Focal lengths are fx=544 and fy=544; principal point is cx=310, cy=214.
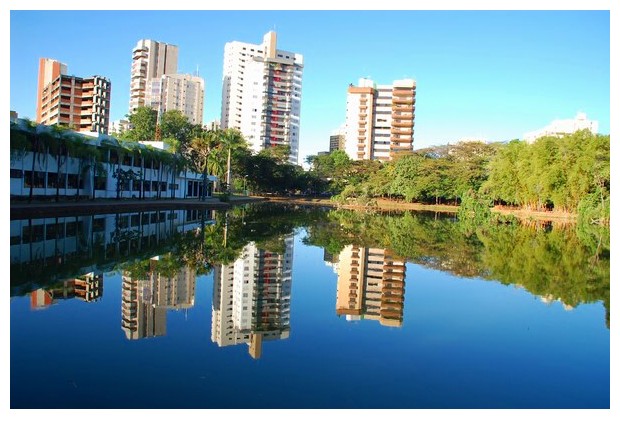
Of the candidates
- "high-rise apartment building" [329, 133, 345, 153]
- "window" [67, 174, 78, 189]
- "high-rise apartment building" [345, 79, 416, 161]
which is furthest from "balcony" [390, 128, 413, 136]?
"window" [67, 174, 78, 189]

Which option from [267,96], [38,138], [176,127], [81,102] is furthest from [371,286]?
[267,96]

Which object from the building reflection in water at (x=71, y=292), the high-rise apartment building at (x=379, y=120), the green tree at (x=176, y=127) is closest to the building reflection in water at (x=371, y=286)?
the building reflection in water at (x=71, y=292)

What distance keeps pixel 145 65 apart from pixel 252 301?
118109mm

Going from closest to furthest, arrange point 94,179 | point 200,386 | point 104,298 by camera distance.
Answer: point 200,386 < point 104,298 < point 94,179

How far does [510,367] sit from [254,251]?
1060 cm

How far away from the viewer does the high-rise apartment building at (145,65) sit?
117062mm

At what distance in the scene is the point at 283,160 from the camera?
73312 millimetres

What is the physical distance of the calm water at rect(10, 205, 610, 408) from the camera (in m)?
5.54

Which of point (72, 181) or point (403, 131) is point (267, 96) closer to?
point (403, 131)

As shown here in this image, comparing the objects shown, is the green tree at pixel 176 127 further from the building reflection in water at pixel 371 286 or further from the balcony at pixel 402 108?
the building reflection in water at pixel 371 286

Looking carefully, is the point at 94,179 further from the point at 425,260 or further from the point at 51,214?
the point at 425,260

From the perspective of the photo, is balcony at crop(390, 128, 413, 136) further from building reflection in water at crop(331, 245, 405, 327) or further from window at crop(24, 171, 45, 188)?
building reflection in water at crop(331, 245, 405, 327)

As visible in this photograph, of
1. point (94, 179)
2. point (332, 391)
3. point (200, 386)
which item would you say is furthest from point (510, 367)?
point (94, 179)

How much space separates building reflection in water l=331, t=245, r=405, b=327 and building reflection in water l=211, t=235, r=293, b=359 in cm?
118
